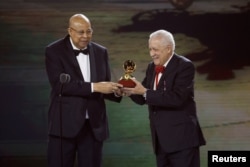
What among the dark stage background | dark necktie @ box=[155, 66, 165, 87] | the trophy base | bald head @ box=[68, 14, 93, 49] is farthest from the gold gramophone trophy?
the dark stage background

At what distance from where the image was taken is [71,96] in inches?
146

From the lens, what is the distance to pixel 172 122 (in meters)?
3.53

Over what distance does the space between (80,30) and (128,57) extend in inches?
68.5

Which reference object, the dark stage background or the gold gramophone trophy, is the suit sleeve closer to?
the gold gramophone trophy

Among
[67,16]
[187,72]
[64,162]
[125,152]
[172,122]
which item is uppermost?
[67,16]

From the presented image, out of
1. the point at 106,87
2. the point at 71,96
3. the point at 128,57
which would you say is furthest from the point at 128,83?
the point at 128,57

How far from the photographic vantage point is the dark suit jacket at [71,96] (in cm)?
367

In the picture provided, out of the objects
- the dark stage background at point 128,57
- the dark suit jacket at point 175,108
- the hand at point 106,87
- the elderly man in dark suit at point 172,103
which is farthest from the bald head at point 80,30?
the dark stage background at point 128,57

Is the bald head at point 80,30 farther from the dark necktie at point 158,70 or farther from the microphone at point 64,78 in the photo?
the dark necktie at point 158,70

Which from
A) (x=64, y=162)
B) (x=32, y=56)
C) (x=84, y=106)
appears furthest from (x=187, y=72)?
(x=32, y=56)

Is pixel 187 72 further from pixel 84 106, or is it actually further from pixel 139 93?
pixel 84 106

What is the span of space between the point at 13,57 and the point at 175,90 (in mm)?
2356

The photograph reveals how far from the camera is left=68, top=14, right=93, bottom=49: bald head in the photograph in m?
3.66

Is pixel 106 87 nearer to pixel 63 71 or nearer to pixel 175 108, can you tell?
pixel 63 71
